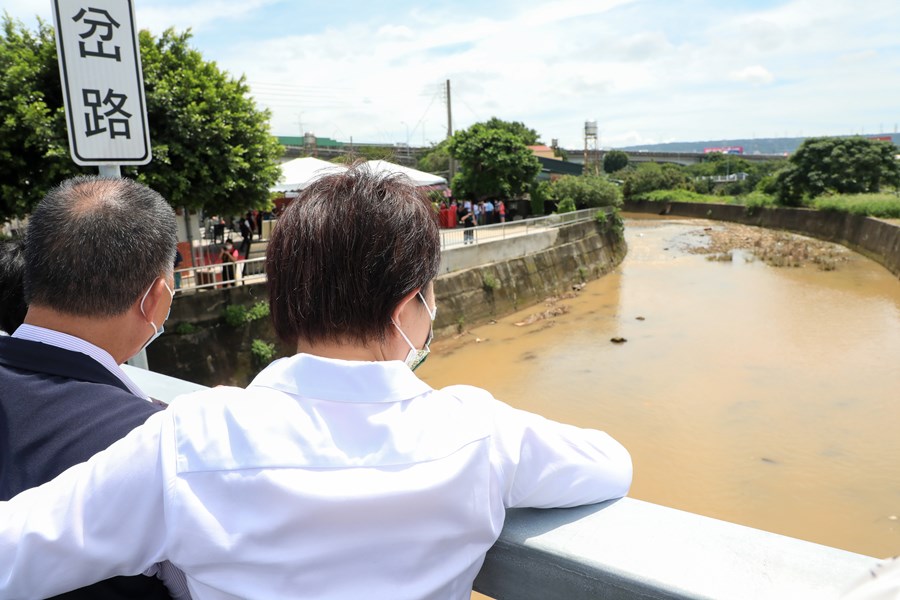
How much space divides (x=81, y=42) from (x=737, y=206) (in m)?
38.2

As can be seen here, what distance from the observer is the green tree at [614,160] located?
3091 inches

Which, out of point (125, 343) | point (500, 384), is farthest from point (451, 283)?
point (125, 343)

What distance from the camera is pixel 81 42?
2.35 meters

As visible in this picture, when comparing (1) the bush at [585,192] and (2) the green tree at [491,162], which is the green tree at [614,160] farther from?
(2) the green tree at [491,162]

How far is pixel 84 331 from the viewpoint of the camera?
4.28 feet

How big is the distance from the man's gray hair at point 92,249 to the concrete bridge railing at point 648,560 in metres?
0.94

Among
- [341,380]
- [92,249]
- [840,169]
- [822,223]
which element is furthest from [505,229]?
[840,169]

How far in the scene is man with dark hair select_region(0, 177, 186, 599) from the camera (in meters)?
1.02

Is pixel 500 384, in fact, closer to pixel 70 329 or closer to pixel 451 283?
pixel 451 283

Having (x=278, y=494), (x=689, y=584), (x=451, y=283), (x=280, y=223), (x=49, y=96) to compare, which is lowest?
(x=451, y=283)

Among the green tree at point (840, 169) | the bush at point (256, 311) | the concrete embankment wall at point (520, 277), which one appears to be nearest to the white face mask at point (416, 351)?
the bush at point (256, 311)

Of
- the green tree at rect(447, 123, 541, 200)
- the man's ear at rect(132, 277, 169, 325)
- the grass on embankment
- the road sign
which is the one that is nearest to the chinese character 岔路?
the road sign

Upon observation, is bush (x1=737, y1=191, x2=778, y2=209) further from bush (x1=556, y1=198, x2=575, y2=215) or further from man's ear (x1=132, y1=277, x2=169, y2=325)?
man's ear (x1=132, y1=277, x2=169, y2=325)

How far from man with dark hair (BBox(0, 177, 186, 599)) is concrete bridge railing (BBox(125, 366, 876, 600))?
0.55m
